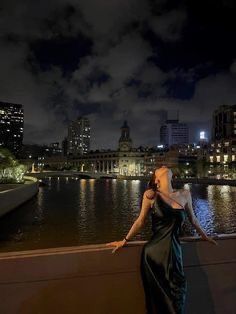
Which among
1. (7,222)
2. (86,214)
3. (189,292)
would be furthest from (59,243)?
(189,292)

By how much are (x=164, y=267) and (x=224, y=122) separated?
18079 centimetres

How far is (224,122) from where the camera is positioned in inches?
6973

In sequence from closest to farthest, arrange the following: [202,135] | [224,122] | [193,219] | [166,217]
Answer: [166,217] < [193,219] < [224,122] < [202,135]

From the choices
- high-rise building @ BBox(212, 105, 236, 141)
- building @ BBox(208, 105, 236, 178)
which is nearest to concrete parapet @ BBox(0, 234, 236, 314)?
building @ BBox(208, 105, 236, 178)

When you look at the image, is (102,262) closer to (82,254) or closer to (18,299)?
(82,254)

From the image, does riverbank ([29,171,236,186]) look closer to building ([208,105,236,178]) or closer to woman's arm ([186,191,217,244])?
building ([208,105,236,178])

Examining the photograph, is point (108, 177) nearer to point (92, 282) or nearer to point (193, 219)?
point (193, 219)

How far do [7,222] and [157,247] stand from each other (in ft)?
84.1

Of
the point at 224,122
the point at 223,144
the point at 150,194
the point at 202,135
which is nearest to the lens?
the point at 150,194

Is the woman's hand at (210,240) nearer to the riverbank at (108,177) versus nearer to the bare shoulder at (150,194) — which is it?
the bare shoulder at (150,194)

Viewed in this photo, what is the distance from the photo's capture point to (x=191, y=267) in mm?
4562

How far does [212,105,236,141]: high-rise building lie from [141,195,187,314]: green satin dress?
162229 mm

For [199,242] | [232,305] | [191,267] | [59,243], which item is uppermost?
[199,242]

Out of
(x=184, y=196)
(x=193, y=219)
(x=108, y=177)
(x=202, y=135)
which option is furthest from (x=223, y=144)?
(x=184, y=196)
